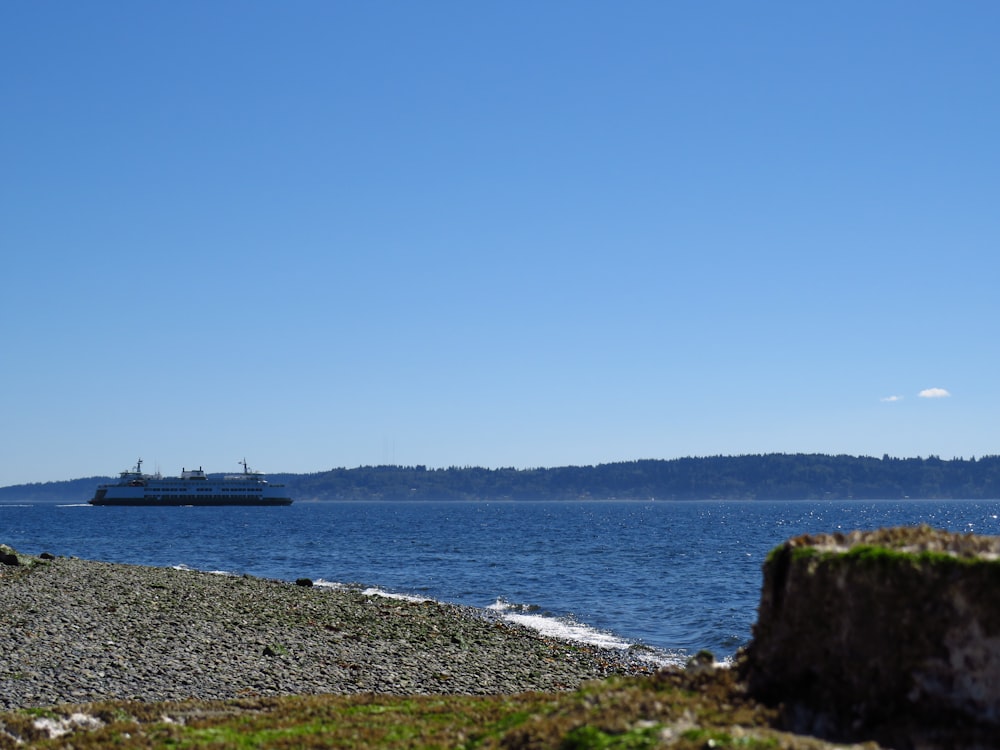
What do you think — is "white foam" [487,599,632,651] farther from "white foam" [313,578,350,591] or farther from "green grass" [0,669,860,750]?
"green grass" [0,669,860,750]

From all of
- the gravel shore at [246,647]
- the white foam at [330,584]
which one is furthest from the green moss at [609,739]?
the white foam at [330,584]

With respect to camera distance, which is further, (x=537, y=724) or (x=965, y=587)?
(x=537, y=724)

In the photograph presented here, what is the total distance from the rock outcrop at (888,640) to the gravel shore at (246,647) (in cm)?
1362

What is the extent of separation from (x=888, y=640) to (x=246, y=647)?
68.5 ft

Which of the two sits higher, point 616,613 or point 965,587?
point 965,587

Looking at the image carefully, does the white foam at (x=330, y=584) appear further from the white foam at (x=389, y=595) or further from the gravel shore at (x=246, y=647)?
the gravel shore at (x=246, y=647)

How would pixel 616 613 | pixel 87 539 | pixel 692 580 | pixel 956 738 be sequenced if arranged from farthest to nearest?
pixel 87 539, pixel 692 580, pixel 616 613, pixel 956 738

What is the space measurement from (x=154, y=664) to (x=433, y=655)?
8.14 metres

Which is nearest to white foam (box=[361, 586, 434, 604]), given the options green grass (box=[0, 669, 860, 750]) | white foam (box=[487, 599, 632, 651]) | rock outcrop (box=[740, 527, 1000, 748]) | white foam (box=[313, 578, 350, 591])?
white foam (box=[313, 578, 350, 591])

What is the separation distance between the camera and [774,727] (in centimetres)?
919

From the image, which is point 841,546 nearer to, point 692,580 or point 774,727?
point 774,727

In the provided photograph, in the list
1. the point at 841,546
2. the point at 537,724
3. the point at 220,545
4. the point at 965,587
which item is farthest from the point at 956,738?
the point at 220,545

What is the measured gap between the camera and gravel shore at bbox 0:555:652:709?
69.6 feet

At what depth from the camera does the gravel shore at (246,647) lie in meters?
21.2
